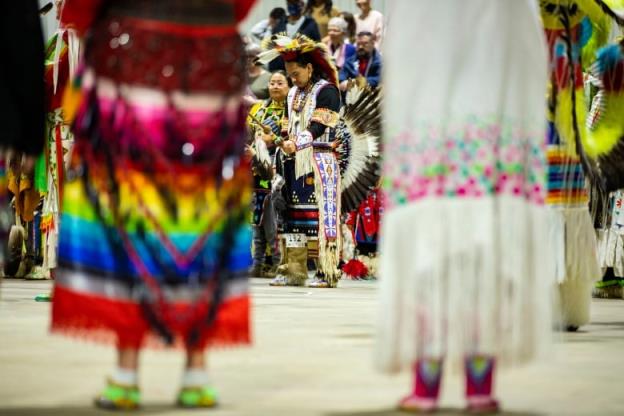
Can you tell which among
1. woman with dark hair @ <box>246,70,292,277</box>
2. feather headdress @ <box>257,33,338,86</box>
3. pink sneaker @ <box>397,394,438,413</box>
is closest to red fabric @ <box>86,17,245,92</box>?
pink sneaker @ <box>397,394,438,413</box>

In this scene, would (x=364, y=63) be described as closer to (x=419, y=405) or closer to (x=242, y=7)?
(x=242, y=7)

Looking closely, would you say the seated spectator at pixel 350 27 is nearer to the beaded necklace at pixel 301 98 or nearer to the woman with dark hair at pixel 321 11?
the woman with dark hair at pixel 321 11

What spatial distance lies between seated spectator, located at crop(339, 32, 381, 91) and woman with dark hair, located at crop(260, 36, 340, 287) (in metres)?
2.31

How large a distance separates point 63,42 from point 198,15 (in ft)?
11.2

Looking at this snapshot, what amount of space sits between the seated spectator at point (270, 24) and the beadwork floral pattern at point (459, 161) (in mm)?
10832

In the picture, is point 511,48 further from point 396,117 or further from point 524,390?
point 524,390

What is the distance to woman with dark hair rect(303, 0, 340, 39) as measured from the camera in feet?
47.7

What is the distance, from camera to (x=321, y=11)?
14.6m

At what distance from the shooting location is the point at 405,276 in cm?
343

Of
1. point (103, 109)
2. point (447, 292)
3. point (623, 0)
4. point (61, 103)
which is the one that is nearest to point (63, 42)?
point (61, 103)

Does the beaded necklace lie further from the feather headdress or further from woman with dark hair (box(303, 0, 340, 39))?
woman with dark hair (box(303, 0, 340, 39))

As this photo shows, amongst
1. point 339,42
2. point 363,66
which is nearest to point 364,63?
point 363,66

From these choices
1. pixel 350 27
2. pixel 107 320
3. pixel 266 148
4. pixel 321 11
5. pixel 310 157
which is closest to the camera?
pixel 107 320

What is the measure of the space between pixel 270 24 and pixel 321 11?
2.04 ft
